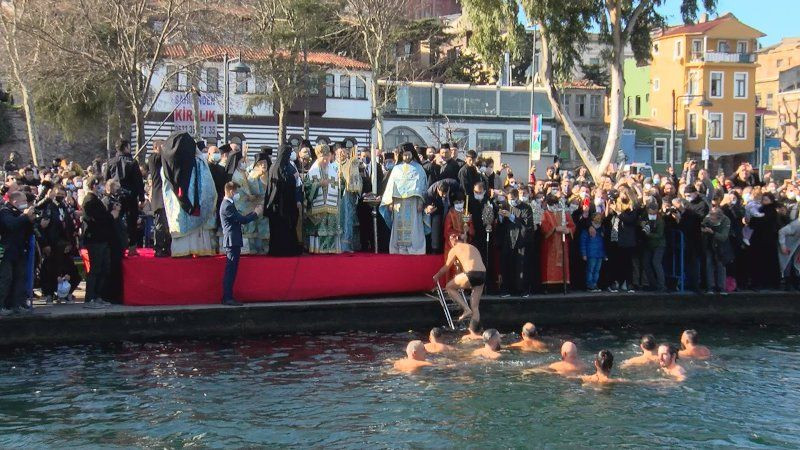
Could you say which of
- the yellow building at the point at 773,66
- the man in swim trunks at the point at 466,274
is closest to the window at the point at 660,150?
the yellow building at the point at 773,66

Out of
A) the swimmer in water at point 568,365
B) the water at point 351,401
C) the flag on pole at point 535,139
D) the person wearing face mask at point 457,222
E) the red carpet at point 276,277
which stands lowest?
the water at point 351,401

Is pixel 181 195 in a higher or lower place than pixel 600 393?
higher

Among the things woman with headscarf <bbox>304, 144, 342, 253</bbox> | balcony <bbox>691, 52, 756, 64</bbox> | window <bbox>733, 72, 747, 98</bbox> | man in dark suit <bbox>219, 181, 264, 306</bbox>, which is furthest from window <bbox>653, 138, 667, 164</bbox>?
man in dark suit <bbox>219, 181, 264, 306</bbox>

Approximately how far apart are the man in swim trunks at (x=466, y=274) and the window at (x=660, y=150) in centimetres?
5630

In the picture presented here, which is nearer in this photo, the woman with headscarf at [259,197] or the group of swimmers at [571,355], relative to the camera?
the group of swimmers at [571,355]

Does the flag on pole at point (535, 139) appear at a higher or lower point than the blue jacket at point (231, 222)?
higher

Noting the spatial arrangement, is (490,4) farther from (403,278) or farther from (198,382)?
(198,382)

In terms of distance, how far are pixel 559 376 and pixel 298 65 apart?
29908 mm

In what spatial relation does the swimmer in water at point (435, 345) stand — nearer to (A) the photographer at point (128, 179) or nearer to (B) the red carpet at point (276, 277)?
(B) the red carpet at point (276, 277)

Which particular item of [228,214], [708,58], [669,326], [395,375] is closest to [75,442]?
[395,375]

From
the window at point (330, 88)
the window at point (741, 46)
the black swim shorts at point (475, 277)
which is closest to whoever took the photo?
the black swim shorts at point (475, 277)

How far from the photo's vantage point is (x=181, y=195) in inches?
592

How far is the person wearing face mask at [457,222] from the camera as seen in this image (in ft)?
54.7

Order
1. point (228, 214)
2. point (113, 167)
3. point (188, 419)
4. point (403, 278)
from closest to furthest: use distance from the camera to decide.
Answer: point (188, 419)
point (228, 214)
point (113, 167)
point (403, 278)
